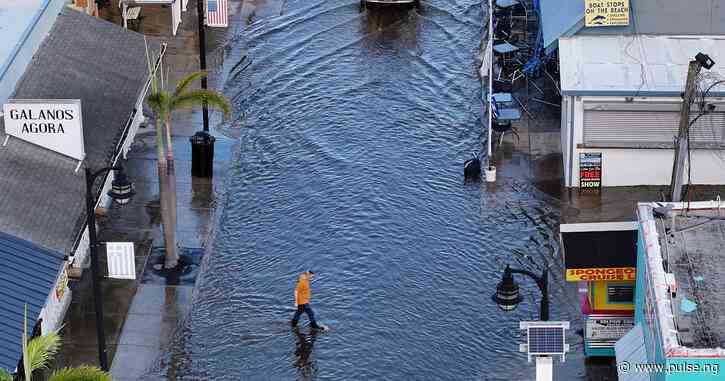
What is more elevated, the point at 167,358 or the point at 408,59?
the point at 408,59

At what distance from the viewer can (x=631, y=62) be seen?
1720 inches

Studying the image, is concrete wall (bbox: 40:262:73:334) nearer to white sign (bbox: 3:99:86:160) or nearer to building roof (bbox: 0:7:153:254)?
building roof (bbox: 0:7:153:254)

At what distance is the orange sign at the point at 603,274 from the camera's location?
108ft

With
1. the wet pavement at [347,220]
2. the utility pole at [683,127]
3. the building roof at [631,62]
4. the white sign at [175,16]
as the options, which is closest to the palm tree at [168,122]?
the wet pavement at [347,220]

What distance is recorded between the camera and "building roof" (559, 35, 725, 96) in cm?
4231

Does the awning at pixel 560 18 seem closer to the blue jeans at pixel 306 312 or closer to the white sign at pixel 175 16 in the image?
the white sign at pixel 175 16

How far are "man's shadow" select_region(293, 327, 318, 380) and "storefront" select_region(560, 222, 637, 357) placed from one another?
19.8 feet

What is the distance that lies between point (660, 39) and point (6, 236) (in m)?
20.2

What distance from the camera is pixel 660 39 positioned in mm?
44719

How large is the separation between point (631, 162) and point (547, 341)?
15.8m

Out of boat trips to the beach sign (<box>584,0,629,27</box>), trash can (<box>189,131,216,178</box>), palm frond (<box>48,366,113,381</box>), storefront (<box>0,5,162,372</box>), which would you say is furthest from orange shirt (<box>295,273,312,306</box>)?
boat trips to the beach sign (<box>584,0,629,27</box>)

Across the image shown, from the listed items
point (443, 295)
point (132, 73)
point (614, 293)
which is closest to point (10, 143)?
point (132, 73)

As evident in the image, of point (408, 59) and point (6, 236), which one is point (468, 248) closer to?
point (6, 236)

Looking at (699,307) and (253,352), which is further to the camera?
(253,352)
